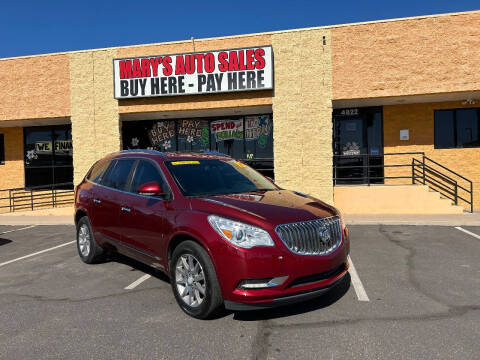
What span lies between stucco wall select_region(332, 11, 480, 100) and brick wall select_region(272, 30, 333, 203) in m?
0.52

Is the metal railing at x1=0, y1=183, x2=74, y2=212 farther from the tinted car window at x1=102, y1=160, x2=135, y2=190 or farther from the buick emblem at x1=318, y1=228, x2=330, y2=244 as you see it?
the buick emblem at x1=318, y1=228, x2=330, y2=244

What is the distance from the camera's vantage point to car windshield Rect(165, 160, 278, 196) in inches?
179

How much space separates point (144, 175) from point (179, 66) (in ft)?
30.8

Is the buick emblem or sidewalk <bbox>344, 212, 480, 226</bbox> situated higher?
the buick emblem

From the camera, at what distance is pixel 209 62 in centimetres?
1320

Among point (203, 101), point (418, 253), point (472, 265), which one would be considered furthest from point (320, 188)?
point (472, 265)

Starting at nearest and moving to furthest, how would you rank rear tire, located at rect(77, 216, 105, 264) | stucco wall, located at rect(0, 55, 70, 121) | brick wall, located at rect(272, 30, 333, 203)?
1. rear tire, located at rect(77, 216, 105, 264)
2. brick wall, located at rect(272, 30, 333, 203)
3. stucco wall, located at rect(0, 55, 70, 121)

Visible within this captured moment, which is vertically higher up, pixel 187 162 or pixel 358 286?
pixel 187 162

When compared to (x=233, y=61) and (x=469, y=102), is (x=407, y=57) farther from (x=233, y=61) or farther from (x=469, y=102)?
(x=233, y=61)

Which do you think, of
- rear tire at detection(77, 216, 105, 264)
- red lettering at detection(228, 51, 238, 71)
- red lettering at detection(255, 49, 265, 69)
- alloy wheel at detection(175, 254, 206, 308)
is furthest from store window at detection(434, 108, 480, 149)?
alloy wheel at detection(175, 254, 206, 308)

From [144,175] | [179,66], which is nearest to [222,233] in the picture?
[144,175]

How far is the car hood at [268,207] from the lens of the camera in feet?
12.2

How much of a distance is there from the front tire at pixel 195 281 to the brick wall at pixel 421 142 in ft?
40.0

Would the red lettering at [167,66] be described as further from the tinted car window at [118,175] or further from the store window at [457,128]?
the store window at [457,128]
